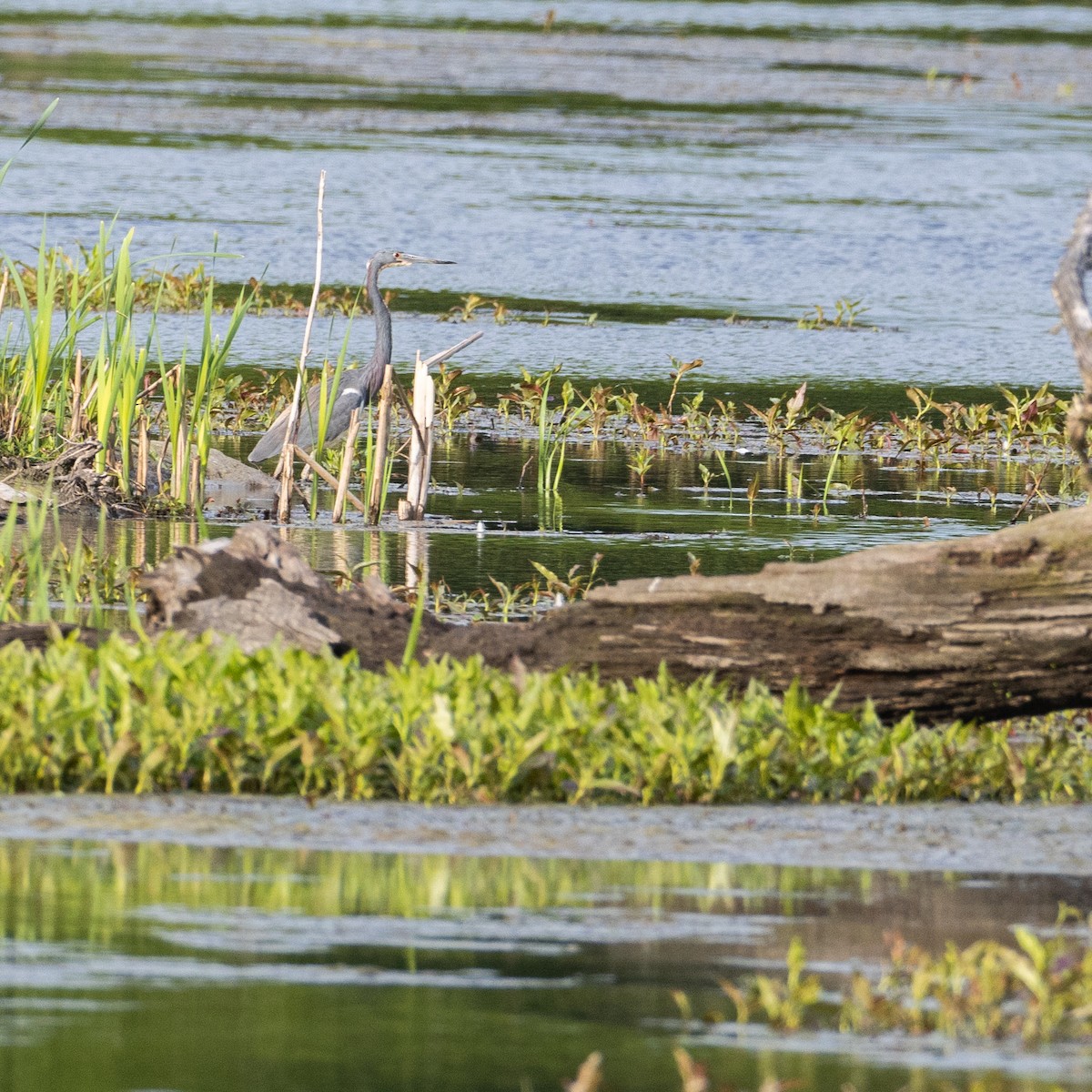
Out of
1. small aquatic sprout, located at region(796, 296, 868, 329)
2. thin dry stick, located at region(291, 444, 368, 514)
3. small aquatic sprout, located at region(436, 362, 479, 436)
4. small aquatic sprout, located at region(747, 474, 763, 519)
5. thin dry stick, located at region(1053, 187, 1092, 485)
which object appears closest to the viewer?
thin dry stick, located at region(1053, 187, 1092, 485)

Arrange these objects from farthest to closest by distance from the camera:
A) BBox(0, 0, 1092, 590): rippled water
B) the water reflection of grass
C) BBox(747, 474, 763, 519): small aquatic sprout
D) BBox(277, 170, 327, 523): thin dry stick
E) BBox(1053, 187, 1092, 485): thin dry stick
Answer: BBox(0, 0, 1092, 590): rippled water
BBox(747, 474, 763, 519): small aquatic sprout
BBox(277, 170, 327, 523): thin dry stick
BBox(1053, 187, 1092, 485): thin dry stick
the water reflection of grass

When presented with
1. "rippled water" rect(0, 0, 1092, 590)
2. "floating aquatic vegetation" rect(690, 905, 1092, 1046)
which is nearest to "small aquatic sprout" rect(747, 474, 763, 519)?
"rippled water" rect(0, 0, 1092, 590)

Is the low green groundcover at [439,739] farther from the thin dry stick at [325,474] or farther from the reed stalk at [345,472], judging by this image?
the reed stalk at [345,472]

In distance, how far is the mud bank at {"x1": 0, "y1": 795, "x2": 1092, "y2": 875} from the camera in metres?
5.38

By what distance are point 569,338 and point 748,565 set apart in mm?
6342

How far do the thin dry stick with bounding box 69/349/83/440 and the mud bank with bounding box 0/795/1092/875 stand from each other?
4.36m

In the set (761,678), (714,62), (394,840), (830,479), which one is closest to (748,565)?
(830,479)

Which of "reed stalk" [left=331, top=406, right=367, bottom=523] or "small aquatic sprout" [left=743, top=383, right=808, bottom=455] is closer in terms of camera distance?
"reed stalk" [left=331, top=406, right=367, bottom=523]

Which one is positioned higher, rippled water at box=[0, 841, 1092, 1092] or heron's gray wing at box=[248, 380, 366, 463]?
heron's gray wing at box=[248, 380, 366, 463]

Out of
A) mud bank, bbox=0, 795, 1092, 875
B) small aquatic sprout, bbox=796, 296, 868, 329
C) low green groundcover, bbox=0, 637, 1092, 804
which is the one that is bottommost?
mud bank, bbox=0, 795, 1092, 875

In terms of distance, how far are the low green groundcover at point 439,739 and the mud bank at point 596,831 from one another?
0.08 metres

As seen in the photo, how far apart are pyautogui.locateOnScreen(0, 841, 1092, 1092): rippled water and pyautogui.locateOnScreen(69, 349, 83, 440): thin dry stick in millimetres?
4750

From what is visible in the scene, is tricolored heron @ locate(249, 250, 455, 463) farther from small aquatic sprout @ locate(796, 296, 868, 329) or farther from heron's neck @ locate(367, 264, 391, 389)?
small aquatic sprout @ locate(796, 296, 868, 329)

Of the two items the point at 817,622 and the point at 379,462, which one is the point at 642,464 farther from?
the point at 817,622
